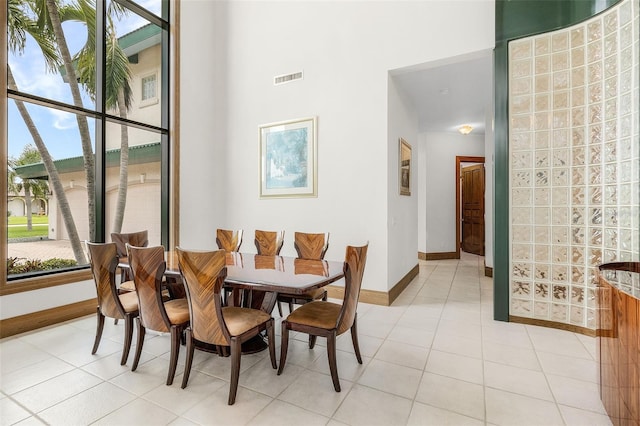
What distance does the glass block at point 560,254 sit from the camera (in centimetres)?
305

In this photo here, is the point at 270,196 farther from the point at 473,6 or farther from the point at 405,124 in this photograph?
the point at 473,6

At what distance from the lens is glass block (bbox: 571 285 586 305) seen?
2.97 metres

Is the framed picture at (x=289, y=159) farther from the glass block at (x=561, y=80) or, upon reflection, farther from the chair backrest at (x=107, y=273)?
the glass block at (x=561, y=80)

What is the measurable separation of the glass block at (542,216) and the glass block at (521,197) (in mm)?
109

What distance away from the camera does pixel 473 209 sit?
7.85 meters

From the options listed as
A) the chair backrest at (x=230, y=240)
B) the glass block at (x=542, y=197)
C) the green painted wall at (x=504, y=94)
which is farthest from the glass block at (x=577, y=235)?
the chair backrest at (x=230, y=240)

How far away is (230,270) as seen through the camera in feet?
7.80

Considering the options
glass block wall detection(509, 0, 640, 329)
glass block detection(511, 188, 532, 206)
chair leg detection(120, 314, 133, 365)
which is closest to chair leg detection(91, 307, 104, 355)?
chair leg detection(120, 314, 133, 365)

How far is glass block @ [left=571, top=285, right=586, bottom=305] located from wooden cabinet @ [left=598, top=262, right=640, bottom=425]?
1120mm

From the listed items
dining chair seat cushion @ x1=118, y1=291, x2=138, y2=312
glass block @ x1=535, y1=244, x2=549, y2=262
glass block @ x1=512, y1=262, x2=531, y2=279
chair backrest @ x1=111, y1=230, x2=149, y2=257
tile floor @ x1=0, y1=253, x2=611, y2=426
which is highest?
chair backrest @ x1=111, y1=230, x2=149, y2=257

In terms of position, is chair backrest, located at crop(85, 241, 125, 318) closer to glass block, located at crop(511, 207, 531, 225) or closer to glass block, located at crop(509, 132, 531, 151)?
glass block, located at crop(511, 207, 531, 225)

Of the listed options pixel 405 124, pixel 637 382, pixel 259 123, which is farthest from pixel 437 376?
pixel 259 123

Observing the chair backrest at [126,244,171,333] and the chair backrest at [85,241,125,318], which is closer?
the chair backrest at [126,244,171,333]

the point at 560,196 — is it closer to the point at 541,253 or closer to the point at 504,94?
the point at 541,253
